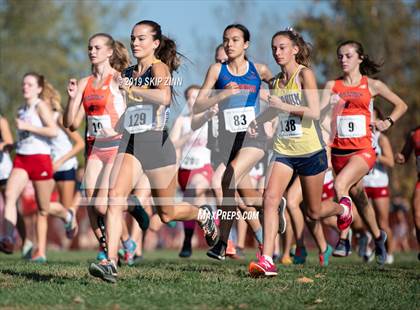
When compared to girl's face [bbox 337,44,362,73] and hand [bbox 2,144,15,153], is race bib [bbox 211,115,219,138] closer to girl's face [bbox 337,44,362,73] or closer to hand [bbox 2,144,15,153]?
girl's face [bbox 337,44,362,73]

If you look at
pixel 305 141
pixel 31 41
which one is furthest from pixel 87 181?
pixel 31 41

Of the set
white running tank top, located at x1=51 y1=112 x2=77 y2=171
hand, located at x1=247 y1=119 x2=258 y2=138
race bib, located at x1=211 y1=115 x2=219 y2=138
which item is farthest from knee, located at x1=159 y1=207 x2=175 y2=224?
white running tank top, located at x1=51 y1=112 x2=77 y2=171

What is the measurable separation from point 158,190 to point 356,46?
4010 mm

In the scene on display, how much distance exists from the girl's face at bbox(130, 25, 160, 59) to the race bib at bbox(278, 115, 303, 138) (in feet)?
5.20

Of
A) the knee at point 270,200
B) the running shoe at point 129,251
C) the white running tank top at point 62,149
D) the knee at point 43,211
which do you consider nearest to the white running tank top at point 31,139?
the knee at point 43,211

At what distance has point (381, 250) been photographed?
11625mm

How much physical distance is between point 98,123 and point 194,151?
434 cm

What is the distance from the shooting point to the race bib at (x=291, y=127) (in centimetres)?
869

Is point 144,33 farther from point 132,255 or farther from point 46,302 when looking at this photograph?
point 132,255

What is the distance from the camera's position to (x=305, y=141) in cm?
869

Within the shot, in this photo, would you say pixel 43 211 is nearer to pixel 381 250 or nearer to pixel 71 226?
pixel 71 226

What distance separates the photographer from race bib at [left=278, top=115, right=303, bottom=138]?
28.5 ft

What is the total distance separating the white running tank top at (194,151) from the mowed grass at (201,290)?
198 inches

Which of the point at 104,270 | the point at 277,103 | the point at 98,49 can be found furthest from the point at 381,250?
the point at 104,270
